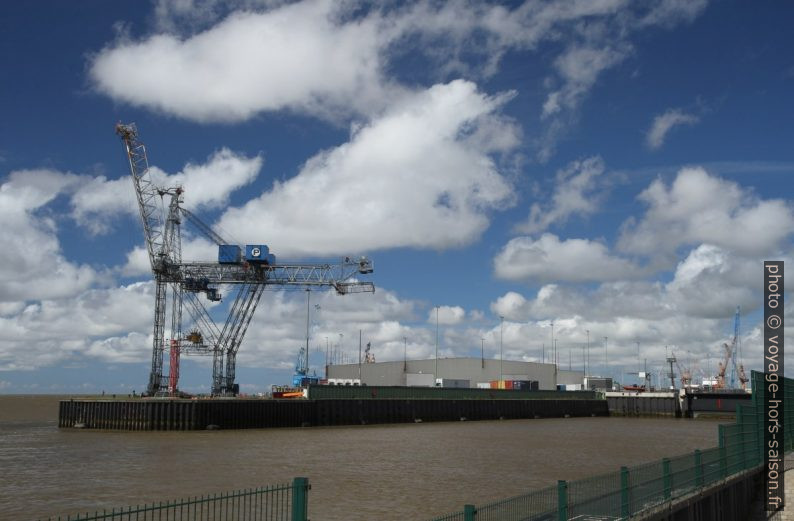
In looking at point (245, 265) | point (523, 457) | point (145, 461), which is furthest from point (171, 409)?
point (523, 457)

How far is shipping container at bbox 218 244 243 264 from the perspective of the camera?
83.0 m

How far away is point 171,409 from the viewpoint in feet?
218

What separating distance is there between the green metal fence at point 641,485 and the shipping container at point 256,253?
2471 inches

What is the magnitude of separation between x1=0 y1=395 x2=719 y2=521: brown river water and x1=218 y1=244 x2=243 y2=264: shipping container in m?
24.0

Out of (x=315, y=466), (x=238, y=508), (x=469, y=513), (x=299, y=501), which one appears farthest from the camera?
(x=315, y=466)

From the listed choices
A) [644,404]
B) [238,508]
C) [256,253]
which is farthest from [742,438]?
[644,404]

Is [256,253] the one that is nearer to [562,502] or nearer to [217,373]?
[217,373]

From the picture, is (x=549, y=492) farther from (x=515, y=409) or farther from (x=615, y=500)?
(x=515, y=409)

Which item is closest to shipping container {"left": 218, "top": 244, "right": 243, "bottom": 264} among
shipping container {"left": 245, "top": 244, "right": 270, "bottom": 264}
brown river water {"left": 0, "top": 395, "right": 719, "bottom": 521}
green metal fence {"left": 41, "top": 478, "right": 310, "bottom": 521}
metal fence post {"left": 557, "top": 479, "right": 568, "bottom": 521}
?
shipping container {"left": 245, "top": 244, "right": 270, "bottom": 264}

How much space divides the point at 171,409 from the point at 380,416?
1009 inches

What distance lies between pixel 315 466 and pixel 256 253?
1882 inches

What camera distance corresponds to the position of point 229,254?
83.4 m

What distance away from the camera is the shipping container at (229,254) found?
272ft

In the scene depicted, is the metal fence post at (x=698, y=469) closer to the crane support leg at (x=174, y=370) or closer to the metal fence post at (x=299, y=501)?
the metal fence post at (x=299, y=501)
